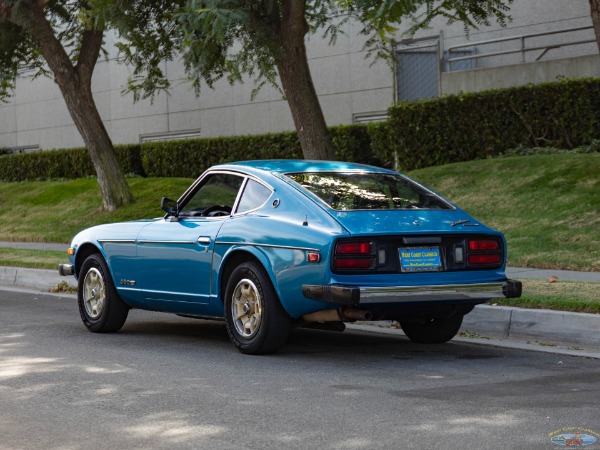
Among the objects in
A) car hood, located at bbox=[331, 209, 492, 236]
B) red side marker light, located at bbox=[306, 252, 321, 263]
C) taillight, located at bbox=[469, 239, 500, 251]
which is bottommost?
red side marker light, located at bbox=[306, 252, 321, 263]

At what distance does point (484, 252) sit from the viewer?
8414mm

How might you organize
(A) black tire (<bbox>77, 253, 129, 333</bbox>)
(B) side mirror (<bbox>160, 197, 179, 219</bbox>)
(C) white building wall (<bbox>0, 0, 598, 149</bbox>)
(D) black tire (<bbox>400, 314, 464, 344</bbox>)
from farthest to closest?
(C) white building wall (<bbox>0, 0, 598, 149</bbox>) → (A) black tire (<bbox>77, 253, 129, 333</bbox>) → (B) side mirror (<bbox>160, 197, 179, 219</bbox>) → (D) black tire (<bbox>400, 314, 464, 344</bbox>)

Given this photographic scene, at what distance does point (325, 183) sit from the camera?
8.85 m

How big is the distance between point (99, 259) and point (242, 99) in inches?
788

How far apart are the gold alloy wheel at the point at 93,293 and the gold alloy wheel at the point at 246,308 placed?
6.58ft

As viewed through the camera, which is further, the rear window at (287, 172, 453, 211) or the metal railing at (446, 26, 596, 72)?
the metal railing at (446, 26, 596, 72)

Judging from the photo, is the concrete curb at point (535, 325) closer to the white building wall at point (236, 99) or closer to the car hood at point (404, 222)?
the car hood at point (404, 222)

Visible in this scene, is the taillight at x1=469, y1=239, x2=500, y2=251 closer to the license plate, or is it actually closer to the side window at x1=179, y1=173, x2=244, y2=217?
the license plate

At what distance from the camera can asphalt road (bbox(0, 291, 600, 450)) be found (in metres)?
5.70

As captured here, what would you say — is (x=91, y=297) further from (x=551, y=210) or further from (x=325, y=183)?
(x=551, y=210)

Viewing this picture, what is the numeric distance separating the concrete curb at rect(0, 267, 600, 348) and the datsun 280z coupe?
0.64 metres

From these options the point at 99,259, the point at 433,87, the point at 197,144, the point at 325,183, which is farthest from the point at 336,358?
the point at 197,144


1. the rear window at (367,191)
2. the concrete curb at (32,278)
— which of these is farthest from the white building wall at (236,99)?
the rear window at (367,191)

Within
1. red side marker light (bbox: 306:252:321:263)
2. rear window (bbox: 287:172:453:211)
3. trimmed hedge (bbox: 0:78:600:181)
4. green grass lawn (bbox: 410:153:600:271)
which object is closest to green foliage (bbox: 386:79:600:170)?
trimmed hedge (bbox: 0:78:600:181)
